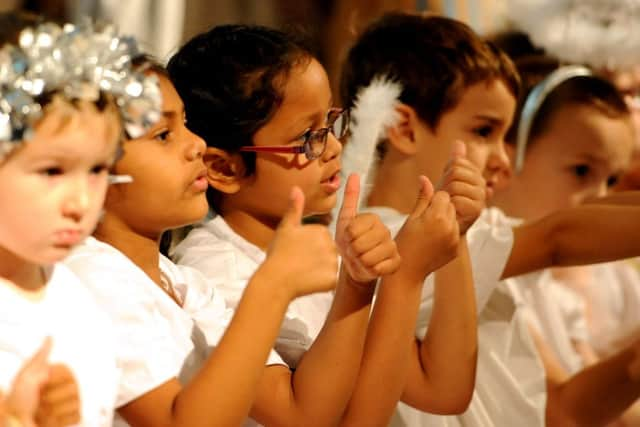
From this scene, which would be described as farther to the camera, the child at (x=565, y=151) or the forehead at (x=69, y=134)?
the child at (x=565, y=151)

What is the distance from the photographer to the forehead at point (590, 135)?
2.64 metres

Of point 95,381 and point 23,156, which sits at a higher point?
point 23,156

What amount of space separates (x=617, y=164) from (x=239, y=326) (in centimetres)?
161

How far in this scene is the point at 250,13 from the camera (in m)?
3.76

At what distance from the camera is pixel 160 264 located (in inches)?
59.4

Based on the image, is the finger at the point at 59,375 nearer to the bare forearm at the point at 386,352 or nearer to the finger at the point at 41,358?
the finger at the point at 41,358

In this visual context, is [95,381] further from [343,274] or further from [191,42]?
[191,42]

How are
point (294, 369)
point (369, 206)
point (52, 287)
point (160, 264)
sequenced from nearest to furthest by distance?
1. point (52, 287)
2. point (160, 264)
3. point (294, 369)
4. point (369, 206)

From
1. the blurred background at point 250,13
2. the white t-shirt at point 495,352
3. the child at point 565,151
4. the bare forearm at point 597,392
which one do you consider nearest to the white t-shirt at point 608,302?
the child at point 565,151

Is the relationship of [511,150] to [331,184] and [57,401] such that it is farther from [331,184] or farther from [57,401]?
[57,401]

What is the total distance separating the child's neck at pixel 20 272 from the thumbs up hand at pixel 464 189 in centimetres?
69

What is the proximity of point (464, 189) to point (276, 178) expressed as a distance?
10.5 inches

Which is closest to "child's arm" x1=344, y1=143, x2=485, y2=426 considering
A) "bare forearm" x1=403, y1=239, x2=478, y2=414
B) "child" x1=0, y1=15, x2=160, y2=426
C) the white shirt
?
"bare forearm" x1=403, y1=239, x2=478, y2=414

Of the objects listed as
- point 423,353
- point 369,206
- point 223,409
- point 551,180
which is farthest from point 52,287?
point 551,180
